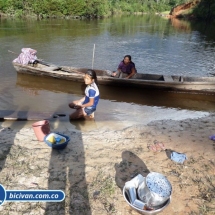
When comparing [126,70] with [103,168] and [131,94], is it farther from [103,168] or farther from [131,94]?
[103,168]

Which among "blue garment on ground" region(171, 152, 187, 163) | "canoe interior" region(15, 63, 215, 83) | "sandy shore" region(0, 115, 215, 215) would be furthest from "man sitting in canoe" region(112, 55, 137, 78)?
"blue garment on ground" region(171, 152, 187, 163)

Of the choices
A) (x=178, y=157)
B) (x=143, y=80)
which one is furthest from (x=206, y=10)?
(x=178, y=157)

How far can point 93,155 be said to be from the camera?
4.30 metres

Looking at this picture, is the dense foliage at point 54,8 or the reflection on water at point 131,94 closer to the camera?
the reflection on water at point 131,94

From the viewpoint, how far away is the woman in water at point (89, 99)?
508 centimetres

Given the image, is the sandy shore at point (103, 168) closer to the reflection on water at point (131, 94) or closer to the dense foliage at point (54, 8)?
the reflection on water at point (131, 94)

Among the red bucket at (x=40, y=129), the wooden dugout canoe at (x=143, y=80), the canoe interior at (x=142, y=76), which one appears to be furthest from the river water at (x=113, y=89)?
the red bucket at (x=40, y=129)

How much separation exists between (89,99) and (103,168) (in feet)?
7.09

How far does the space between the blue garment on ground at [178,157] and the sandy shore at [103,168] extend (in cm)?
9

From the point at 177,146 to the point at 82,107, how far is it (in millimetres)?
2605

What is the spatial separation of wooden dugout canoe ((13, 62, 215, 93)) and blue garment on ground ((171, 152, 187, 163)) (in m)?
4.61

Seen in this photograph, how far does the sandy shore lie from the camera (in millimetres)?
3156

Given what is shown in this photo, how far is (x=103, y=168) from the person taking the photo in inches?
153

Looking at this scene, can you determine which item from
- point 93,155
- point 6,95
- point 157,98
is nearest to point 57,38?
point 6,95
